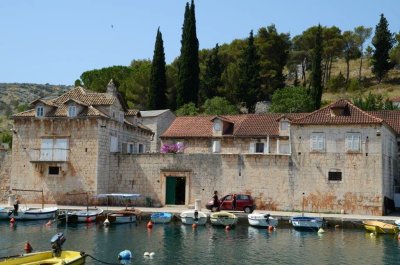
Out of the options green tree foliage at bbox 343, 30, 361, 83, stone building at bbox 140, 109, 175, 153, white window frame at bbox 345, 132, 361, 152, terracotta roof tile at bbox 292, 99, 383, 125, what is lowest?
white window frame at bbox 345, 132, 361, 152

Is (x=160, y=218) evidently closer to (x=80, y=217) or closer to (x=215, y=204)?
(x=215, y=204)

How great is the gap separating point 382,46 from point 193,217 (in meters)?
65.1

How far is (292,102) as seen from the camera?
209 feet

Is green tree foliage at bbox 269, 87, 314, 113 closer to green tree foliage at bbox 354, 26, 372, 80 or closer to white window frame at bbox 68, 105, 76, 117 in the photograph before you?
white window frame at bbox 68, 105, 76, 117

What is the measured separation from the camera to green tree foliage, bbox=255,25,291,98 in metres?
81.9

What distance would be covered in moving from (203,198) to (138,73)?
4197 cm

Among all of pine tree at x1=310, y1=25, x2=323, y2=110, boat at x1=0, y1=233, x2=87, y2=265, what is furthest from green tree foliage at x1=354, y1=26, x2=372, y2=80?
boat at x1=0, y1=233, x2=87, y2=265

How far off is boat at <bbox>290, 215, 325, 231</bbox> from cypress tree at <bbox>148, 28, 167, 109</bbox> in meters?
39.1

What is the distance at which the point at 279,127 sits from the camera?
4731 cm

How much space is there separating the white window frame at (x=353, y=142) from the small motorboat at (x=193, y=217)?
1222 centimetres

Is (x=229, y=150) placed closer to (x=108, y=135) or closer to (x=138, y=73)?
(x=108, y=135)

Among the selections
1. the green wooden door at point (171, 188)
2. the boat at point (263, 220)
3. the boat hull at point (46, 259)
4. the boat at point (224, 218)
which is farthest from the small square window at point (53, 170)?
the boat hull at point (46, 259)

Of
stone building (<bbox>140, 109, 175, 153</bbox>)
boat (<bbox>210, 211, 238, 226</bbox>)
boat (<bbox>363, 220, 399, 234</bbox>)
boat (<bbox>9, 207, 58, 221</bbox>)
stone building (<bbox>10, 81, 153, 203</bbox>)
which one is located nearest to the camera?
boat (<bbox>363, 220, 399, 234</bbox>)

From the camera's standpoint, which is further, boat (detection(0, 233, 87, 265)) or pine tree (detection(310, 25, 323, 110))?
pine tree (detection(310, 25, 323, 110))
